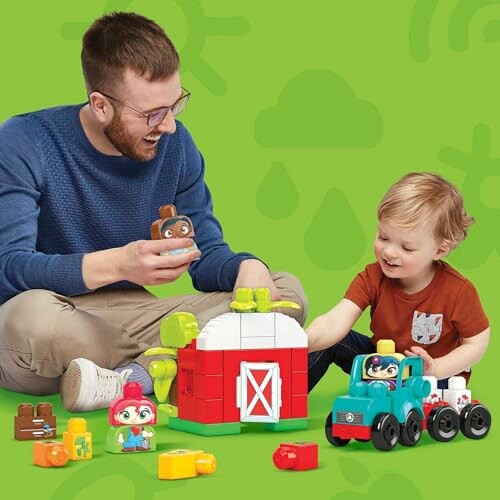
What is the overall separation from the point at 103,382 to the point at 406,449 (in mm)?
1111

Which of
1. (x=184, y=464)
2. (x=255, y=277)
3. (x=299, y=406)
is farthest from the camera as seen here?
(x=255, y=277)

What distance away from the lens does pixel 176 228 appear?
4.45m

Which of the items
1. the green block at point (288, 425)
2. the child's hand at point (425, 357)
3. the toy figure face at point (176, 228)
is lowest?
the green block at point (288, 425)

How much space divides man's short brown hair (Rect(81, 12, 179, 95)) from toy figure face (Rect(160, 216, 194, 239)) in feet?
1.81

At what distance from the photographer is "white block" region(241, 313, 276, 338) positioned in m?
4.09

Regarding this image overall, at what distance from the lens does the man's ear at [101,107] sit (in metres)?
4.79

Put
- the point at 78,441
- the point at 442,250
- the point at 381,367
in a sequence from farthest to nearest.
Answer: the point at 442,250, the point at 381,367, the point at 78,441

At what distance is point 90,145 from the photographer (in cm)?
491

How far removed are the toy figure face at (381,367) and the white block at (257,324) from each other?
0.34 metres

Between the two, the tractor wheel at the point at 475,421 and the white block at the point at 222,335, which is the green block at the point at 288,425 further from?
the tractor wheel at the point at 475,421

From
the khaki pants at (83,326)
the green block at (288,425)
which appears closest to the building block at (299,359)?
the green block at (288,425)

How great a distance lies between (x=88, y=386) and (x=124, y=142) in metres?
0.93

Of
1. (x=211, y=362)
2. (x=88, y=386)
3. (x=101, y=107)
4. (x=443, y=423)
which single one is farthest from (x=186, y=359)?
(x=101, y=107)

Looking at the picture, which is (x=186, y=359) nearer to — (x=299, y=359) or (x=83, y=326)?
(x=299, y=359)
